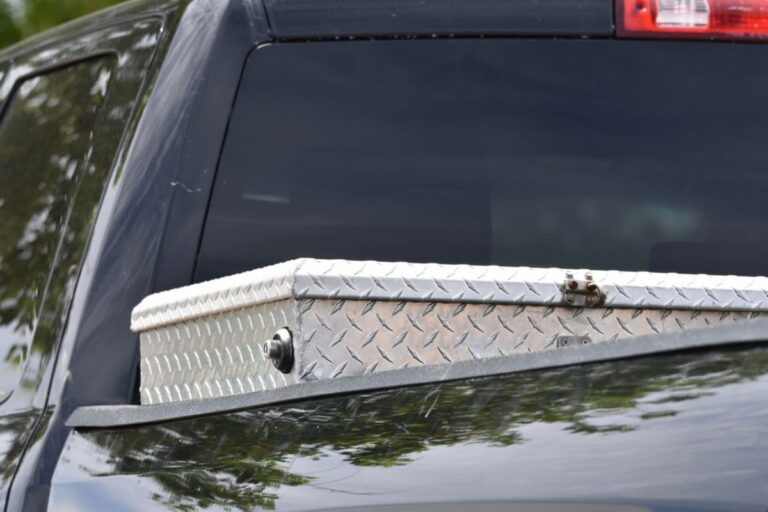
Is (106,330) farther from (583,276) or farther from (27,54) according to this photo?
(27,54)

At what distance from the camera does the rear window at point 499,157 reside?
2.92 meters

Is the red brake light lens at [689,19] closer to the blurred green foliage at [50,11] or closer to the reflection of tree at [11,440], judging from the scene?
the reflection of tree at [11,440]

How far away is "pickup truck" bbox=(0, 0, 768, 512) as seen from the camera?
2383 millimetres

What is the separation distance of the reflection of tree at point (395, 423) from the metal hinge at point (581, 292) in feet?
1.68

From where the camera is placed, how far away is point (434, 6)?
10.4 ft

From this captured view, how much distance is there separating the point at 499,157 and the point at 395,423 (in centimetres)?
112

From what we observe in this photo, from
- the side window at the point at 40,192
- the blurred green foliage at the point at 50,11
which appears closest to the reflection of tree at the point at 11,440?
the side window at the point at 40,192

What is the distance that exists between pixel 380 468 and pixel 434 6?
143 centimetres

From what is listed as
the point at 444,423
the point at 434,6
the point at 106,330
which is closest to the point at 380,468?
the point at 444,423

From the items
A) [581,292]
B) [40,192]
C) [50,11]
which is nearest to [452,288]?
[581,292]

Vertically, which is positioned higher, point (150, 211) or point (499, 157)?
point (499, 157)

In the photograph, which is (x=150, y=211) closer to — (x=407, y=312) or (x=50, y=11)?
(x=407, y=312)

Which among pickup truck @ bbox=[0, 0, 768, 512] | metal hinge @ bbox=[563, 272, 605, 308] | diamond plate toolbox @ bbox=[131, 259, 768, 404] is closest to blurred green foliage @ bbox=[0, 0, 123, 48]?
pickup truck @ bbox=[0, 0, 768, 512]

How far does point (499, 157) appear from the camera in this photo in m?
3.05
